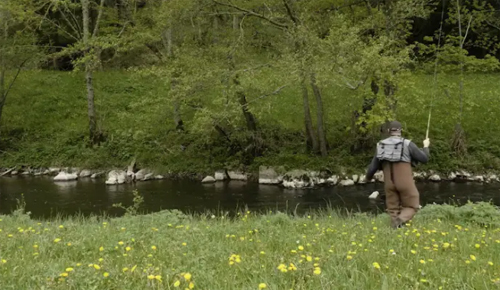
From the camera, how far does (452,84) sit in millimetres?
16594

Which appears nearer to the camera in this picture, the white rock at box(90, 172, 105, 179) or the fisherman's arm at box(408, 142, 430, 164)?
the fisherman's arm at box(408, 142, 430, 164)

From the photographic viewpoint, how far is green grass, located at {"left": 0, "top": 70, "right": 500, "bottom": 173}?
16094 mm

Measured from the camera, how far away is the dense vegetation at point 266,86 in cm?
1397

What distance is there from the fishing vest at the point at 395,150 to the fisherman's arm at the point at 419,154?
0.18ft

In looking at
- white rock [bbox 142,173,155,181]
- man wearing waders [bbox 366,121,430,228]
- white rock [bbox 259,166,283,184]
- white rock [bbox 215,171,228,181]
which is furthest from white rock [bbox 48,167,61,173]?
man wearing waders [bbox 366,121,430,228]

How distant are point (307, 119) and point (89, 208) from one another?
9335mm

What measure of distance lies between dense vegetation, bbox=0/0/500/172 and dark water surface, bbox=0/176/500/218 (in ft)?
5.79

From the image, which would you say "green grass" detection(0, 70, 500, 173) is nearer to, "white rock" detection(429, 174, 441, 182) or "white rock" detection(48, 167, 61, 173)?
"white rock" detection(48, 167, 61, 173)

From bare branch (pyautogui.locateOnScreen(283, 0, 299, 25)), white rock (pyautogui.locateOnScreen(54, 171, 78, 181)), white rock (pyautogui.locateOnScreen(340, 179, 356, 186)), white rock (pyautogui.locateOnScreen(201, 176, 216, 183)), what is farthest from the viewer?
white rock (pyautogui.locateOnScreen(54, 171, 78, 181))

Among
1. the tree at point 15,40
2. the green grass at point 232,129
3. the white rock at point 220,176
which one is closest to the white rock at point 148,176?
the green grass at point 232,129

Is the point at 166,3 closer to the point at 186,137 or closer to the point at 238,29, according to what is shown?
the point at 238,29

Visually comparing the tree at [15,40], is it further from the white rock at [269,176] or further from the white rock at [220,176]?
the white rock at [269,176]

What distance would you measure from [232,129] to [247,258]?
14.4m

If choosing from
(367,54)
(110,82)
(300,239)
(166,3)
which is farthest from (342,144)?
(110,82)
